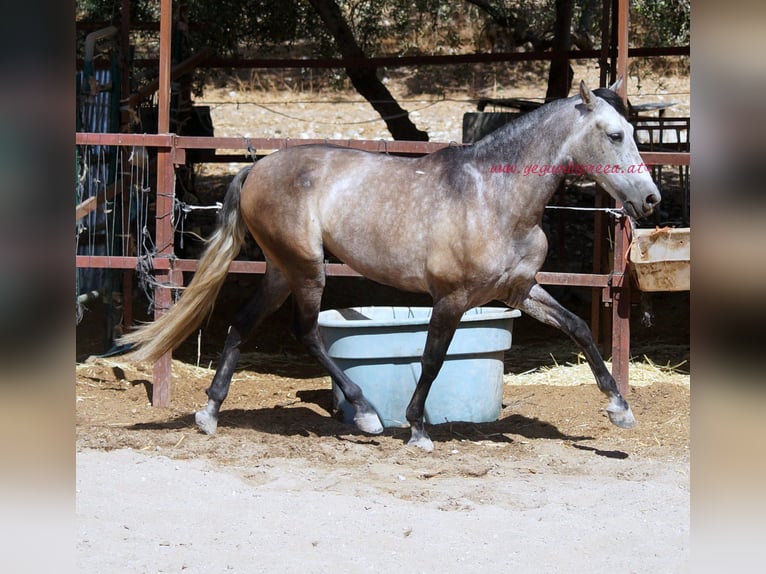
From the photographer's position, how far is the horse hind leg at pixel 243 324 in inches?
197

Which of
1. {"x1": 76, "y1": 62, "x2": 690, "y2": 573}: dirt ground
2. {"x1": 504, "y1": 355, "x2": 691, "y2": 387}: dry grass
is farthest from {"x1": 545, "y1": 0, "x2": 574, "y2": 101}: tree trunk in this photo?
{"x1": 76, "y1": 62, "x2": 690, "y2": 573}: dirt ground

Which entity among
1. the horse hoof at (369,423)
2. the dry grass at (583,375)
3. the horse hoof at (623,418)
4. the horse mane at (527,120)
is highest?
the horse mane at (527,120)

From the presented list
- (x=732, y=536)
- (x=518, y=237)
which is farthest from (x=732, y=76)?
(x=518, y=237)

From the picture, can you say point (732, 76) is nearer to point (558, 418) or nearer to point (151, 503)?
point (151, 503)

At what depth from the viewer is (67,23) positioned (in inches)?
55.1

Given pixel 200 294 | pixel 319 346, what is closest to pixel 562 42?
pixel 319 346

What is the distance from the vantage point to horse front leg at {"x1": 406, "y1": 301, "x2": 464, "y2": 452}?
460cm

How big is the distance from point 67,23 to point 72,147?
0.65 feet

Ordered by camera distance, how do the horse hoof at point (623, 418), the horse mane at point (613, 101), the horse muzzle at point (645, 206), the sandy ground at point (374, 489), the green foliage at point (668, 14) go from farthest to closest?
1. the green foliage at point (668, 14)
2. the horse hoof at point (623, 418)
3. the horse mane at point (613, 101)
4. the horse muzzle at point (645, 206)
5. the sandy ground at point (374, 489)

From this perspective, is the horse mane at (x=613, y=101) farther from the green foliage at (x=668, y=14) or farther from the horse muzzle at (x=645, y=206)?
the green foliage at (x=668, y=14)

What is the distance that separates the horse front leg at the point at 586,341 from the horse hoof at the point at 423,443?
889 mm

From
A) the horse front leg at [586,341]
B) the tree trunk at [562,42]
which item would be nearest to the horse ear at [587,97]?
the horse front leg at [586,341]

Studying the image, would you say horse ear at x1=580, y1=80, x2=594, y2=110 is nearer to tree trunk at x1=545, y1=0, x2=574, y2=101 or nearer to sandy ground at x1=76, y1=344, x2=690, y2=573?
sandy ground at x1=76, y1=344, x2=690, y2=573

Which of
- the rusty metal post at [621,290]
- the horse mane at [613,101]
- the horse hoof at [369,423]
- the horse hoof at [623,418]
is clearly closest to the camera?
the horse mane at [613,101]
